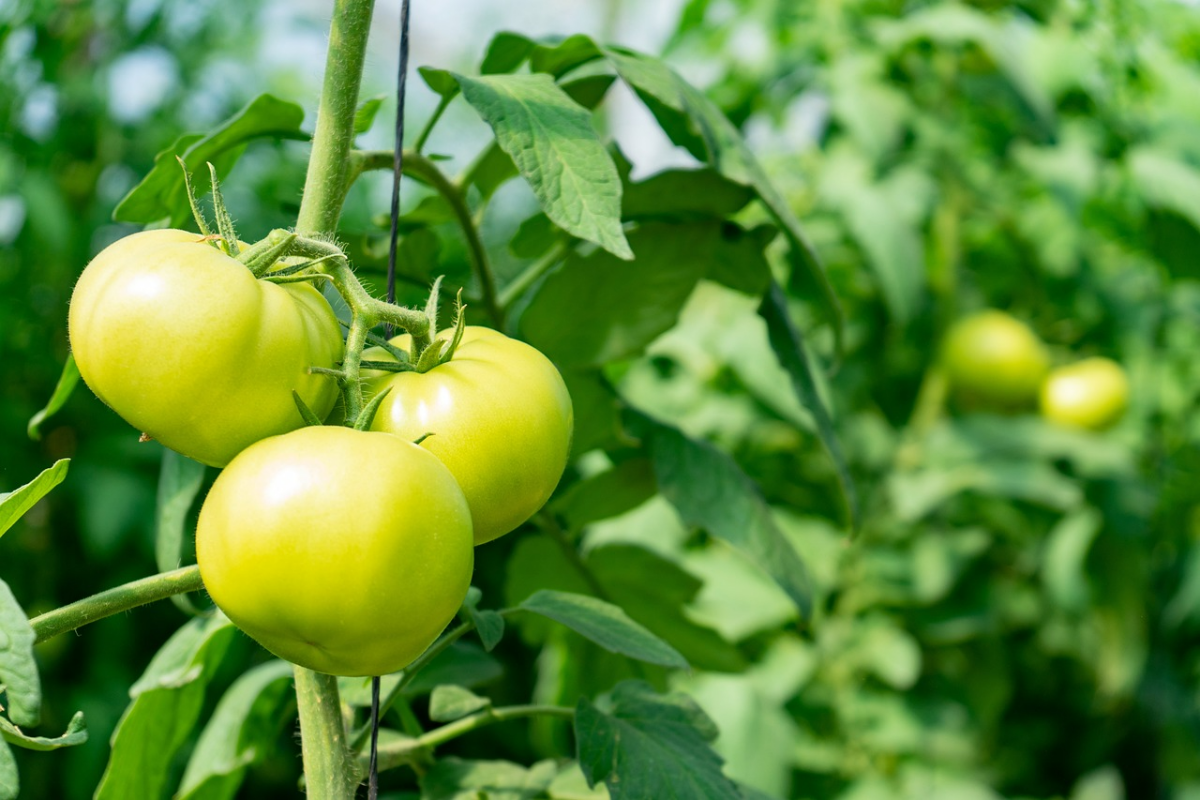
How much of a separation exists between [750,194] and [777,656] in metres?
0.88

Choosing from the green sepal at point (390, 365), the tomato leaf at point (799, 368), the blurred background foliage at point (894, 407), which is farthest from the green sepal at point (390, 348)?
the blurred background foliage at point (894, 407)

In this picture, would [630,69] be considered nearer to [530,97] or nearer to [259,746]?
[530,97]

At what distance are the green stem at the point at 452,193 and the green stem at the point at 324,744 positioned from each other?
26 centimetres

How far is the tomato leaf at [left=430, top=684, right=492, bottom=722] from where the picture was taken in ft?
2.18

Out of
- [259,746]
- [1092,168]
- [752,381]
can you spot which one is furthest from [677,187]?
[1092,168]

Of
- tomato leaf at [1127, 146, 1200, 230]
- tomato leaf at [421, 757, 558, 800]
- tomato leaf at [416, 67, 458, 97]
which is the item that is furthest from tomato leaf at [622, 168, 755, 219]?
tomato leaf at [1127, 146, 1200, 230]

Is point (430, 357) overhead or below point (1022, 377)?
overhead

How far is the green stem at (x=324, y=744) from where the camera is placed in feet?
1.76

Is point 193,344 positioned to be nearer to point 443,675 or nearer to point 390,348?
point 390,348

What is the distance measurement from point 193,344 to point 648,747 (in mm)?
321

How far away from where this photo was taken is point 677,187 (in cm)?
76

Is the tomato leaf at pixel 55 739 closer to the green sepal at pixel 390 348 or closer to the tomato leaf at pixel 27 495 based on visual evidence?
the tomato leaf at pixel 27 495

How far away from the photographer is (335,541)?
1.31 ft

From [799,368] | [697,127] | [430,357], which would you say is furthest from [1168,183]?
[430,357]
